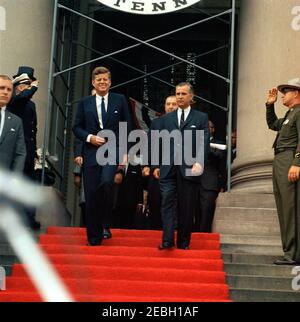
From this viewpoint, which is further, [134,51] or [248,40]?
[134,51]

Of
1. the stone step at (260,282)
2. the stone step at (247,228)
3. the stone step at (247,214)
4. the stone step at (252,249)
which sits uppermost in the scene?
the stone step at (247,214)

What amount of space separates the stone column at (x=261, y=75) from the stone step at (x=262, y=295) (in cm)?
305

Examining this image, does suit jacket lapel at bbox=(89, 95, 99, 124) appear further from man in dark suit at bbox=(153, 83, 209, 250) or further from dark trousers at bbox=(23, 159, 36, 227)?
dark trousers at bbox=(23, 159, 36, 227)

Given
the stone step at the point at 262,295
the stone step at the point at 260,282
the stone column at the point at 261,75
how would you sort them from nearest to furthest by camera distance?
the stone step at the point at 262,295, the stone step at the point at 260,282, the stone column at the point at 261,75

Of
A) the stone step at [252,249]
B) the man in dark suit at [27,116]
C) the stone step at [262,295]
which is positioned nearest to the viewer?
the stone step at [262,295]

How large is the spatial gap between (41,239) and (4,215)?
1.34 m

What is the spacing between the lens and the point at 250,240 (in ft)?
29.3

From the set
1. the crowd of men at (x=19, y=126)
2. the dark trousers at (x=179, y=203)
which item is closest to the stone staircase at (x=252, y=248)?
the dark trousers at (x=179, y=203)

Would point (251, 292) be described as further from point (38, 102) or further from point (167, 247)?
point (38, 102)

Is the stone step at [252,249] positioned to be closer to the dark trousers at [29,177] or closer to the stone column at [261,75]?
the stone column at [261,75]

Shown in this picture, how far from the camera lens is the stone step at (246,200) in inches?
377

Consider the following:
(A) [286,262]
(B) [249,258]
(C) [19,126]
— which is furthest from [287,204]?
(C) [19,126]
